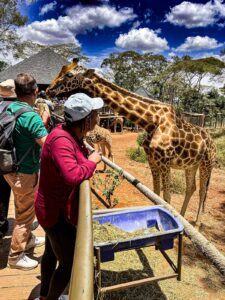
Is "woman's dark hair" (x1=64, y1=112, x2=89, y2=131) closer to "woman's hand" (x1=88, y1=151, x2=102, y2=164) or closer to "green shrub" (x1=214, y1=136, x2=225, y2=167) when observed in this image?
"woman's hand" (x1=88, y1=151, x2=102, y2=164)

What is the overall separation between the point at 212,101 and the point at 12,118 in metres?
29.0

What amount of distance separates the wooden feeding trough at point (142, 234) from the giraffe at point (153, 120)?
4.47ft

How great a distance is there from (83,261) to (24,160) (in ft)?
6.17

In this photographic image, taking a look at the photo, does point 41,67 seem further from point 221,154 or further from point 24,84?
point 24,84

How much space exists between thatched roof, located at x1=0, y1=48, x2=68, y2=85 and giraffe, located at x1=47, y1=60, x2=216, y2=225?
61.1 ft

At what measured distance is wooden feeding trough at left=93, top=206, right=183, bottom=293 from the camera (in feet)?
7.80

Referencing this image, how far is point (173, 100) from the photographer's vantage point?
1435 inches

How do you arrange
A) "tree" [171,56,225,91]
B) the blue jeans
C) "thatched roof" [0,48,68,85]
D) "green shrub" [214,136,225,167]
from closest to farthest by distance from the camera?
the blue jeans
"green shrub" [214,136,225,167]
"thatched roof" [0,48,68,85]
"tree" [171,56,225,91]

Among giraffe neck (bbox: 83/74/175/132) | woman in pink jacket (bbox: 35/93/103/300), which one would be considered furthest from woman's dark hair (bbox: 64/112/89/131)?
giraffe neck (bbox: 83/74/175/132)

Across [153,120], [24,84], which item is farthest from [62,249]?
[153,120]

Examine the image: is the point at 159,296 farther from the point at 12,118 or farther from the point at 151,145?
the point at 12,118

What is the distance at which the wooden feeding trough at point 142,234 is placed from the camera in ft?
7.80

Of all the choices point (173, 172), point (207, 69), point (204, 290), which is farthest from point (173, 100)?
point (204, 290)

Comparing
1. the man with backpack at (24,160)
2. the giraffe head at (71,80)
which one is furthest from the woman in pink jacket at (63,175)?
the giraffe head at (71,80)
